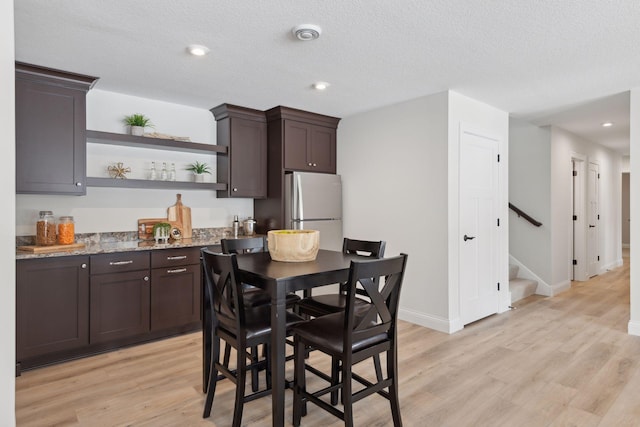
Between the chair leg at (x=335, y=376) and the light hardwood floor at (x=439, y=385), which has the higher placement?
the chair leg at (x=335, y=376)

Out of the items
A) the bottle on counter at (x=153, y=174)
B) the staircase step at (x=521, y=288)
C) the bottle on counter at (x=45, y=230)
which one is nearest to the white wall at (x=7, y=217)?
the bottle on counter at (x=45, y=230)

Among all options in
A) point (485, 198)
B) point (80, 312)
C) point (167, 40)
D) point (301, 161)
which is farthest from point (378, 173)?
point (80, 312)

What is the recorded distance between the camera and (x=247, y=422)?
89.2 inches

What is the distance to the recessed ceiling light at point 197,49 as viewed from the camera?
2768 millimetres

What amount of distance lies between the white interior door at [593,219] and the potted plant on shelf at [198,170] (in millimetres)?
6053

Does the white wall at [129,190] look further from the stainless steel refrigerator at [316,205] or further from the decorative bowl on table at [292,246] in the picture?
the decorative bowl on table at [292,246]

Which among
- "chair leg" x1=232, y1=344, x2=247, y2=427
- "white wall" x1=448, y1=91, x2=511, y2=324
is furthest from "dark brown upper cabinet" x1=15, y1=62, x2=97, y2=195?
"white wall" x1=448, y1=91, x2=511, y2=324

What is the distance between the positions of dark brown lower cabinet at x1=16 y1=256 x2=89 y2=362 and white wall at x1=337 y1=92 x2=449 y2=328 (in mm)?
2897

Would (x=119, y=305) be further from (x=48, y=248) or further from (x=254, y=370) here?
(x=254, y=370)

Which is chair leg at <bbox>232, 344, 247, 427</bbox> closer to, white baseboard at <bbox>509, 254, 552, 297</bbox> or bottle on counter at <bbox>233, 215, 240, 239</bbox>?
bottle on counter at <bbox>233, 215, 240, 239</bbox>

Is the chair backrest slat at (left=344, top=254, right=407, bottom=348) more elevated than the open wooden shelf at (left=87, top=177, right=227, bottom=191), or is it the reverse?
the open wooden shelf at (left=87, top=177, right=227, bottom=191)

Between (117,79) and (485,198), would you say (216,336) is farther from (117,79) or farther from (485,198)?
(485,198)

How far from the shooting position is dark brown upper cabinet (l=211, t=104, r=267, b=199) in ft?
14.4

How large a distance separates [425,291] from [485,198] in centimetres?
126
